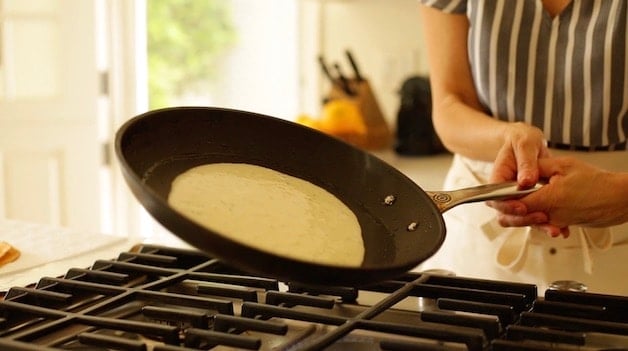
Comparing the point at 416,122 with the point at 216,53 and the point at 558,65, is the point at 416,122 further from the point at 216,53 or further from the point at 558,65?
the point at 216,53

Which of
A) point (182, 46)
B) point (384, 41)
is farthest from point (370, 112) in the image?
point (182, 46)

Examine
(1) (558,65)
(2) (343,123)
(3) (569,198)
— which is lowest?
(2) (343,123)

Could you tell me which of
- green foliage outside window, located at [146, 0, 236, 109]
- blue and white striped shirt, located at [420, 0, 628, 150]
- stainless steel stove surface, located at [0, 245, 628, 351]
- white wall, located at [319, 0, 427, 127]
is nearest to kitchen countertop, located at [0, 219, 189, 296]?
stainless steel stove surface, located at [0, 245, 628, 351]

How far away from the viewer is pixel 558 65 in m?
1.11

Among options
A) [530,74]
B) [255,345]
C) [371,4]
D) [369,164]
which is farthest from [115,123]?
[255,345]

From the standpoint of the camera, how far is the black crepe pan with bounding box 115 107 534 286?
741 mm

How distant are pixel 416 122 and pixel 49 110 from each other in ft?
3.29

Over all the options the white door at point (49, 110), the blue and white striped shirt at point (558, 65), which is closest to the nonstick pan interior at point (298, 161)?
the blue and white striped shirt at point (558, 65)

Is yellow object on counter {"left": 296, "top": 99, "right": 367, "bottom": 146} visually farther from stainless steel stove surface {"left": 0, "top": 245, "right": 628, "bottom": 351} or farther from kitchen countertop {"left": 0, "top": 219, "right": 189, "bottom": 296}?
stainless steel stove surface {"left": 0, "top": 245, "right": 628, "bottom": 351}

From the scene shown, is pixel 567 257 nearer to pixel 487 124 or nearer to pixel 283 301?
pixel 487 124

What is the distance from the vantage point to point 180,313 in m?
0.70

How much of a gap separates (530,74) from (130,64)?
5.44 feet

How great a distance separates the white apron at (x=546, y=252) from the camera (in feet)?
3.54

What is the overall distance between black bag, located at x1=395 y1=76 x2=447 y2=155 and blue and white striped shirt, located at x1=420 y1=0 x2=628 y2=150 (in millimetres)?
1206
